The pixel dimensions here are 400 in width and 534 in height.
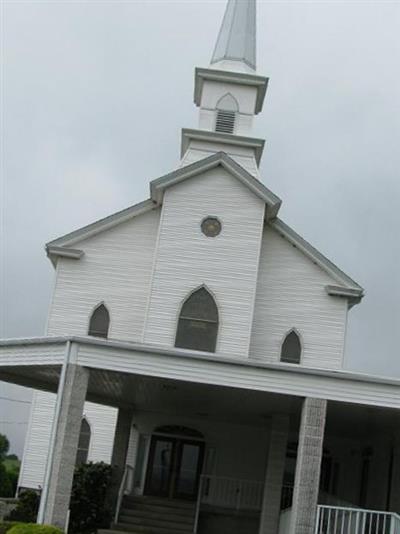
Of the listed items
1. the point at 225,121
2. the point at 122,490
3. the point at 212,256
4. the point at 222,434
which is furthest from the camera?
the point at 225,121

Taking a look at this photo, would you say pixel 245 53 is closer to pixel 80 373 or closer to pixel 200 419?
pixel 200 419

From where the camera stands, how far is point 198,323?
27.0 m

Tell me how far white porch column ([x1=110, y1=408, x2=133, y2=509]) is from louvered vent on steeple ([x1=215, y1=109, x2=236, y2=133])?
36.6 feet

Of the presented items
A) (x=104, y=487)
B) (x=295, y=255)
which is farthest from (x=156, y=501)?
(x=295, y=255)

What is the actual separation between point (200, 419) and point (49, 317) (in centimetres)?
554

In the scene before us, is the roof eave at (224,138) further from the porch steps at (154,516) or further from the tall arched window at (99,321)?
the porch steps at (154,516)

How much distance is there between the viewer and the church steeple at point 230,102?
32.0 m

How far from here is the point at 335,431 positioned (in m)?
27.0

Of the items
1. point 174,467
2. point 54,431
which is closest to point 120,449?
point 174,467

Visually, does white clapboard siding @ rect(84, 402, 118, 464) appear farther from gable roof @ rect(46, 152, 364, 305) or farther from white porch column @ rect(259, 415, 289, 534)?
white porch column @ rect(259, 415, 289, 534)

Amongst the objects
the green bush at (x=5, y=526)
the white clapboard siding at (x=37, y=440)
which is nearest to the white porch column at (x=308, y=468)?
the green bush at (x=5, y=526)

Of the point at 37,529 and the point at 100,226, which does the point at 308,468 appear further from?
Result: the point at 100,226

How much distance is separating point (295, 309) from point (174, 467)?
6000 millimetres

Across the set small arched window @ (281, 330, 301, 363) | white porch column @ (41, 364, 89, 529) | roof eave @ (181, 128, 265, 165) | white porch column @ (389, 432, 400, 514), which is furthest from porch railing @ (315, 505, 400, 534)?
roof eave @ (181, 128, 265, 165)
